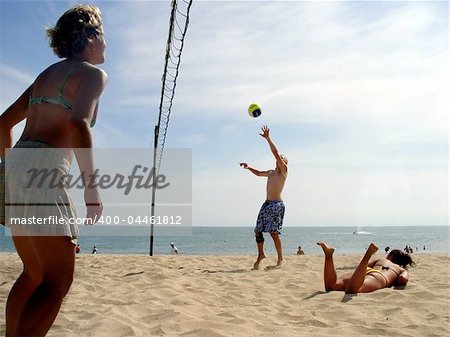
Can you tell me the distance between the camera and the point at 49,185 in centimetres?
171

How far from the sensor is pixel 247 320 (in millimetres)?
3109

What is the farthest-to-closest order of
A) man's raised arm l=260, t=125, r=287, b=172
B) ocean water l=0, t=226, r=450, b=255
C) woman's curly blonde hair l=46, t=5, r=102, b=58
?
ocean water l=0, t=226, r=450, b=255
man's raised arm l=260, t=125, r=287, b=172
woman's curly blonde hair l=46, t=5, r=102, b=58

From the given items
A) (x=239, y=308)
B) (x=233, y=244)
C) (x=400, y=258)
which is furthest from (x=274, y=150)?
(x=233, y=244)

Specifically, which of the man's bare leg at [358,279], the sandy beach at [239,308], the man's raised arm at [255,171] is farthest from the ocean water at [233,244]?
the man's bare leg at [358,279]

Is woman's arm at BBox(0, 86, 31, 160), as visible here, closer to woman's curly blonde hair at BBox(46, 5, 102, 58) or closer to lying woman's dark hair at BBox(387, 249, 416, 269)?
woman's curly blonde hair at BBox(46, 5, 102, 58)

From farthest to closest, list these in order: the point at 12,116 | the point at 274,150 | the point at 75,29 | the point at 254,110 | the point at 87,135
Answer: the point at 254,110 → the point at 274,150 → the point at 12,116 → the point at 75,29 → the point at 87,135

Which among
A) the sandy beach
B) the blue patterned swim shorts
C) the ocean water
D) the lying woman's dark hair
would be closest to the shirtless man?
the blue patterned swim shorts

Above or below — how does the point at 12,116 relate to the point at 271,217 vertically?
above

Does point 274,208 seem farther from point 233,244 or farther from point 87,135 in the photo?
point 233,244

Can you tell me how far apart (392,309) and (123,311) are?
2326 mm

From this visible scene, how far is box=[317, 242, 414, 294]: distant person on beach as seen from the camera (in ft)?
13.4

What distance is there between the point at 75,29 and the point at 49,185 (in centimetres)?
79

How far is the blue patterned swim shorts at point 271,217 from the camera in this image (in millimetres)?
6820

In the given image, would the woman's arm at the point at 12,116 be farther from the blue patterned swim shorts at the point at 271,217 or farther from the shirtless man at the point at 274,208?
the blue patterned swim shorts at the point at 271,217
